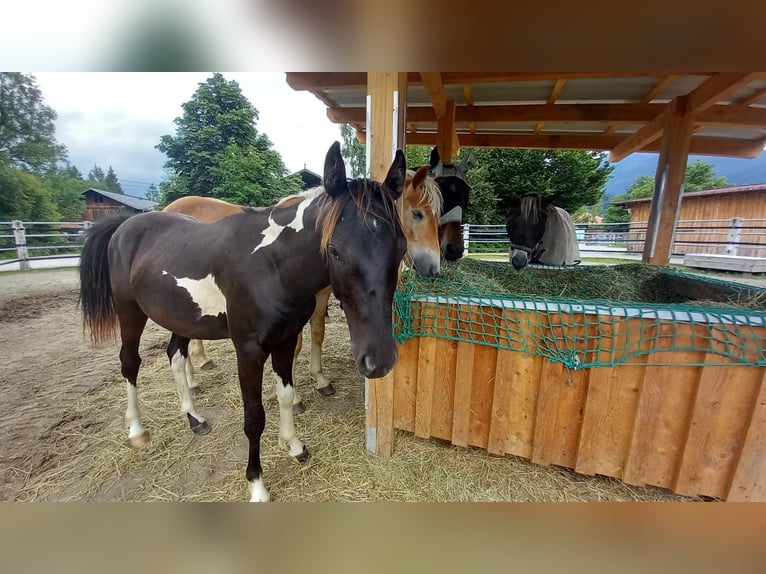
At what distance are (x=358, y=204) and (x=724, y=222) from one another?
672 inches

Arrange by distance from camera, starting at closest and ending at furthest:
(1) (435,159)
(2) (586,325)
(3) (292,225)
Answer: (3) (292,225), (2) (586,325), (1) (435,159)

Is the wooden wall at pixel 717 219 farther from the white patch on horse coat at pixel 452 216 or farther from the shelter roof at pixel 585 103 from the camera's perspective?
the white patch on horse coat at pixel 452 216

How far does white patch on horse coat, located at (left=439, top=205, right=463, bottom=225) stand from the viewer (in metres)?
3.00

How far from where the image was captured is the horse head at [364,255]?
1.07 metres

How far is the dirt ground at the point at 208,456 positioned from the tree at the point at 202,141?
7004 mm

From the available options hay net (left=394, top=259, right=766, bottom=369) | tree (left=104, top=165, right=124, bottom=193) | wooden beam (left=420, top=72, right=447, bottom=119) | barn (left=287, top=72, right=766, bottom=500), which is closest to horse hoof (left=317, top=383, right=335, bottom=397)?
barn (left=287, top=72, right=766, bottom=500)

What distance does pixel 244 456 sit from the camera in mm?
1903

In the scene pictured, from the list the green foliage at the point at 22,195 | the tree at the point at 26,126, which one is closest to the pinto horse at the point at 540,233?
the tree at the point at 26,126

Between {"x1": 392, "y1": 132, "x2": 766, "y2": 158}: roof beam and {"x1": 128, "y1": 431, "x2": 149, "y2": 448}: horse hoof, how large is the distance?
19.4ft

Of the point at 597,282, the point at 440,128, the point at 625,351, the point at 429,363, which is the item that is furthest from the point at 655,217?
the point at 429,363

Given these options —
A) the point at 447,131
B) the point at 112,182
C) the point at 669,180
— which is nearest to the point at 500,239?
the point at 669,180

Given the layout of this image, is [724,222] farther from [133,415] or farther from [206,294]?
[133,415]

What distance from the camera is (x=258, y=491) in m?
1.59

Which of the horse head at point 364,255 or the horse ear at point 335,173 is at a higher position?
the horse ear at point 335,173
